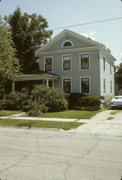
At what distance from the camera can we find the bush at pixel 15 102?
2174 cm

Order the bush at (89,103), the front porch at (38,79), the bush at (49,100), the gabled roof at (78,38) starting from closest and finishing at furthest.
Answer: the bush at (49,100) → the bush at (89,103) → the gabled roof at (78,38) → the front porch at (38,79)

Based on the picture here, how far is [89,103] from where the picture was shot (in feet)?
70.5

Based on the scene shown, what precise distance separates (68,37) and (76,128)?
53.7 feet

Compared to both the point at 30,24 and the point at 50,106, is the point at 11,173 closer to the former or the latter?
the point at 50,106

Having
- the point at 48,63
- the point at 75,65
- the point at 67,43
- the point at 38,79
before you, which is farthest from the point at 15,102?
the point at 67,43

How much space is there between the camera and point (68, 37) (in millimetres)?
25266

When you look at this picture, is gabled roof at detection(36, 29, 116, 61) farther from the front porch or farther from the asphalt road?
the asphalt road

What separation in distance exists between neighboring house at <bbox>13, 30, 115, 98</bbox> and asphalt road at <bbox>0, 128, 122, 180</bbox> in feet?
51.3

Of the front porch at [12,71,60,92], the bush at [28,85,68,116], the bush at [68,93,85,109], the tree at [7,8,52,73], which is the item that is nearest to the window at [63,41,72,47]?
the front porch at [12,71,60,92]

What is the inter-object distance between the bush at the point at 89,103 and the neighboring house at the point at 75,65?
212 cm

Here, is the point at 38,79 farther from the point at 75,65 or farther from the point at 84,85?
the point at 84,85

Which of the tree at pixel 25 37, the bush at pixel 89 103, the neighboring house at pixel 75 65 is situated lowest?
the bush at pixel 89 103

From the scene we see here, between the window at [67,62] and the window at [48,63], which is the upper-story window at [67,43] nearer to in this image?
the window at [67,62]

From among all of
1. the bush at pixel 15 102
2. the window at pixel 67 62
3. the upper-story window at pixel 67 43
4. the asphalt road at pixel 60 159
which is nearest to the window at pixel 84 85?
the window at pixel 67 62
